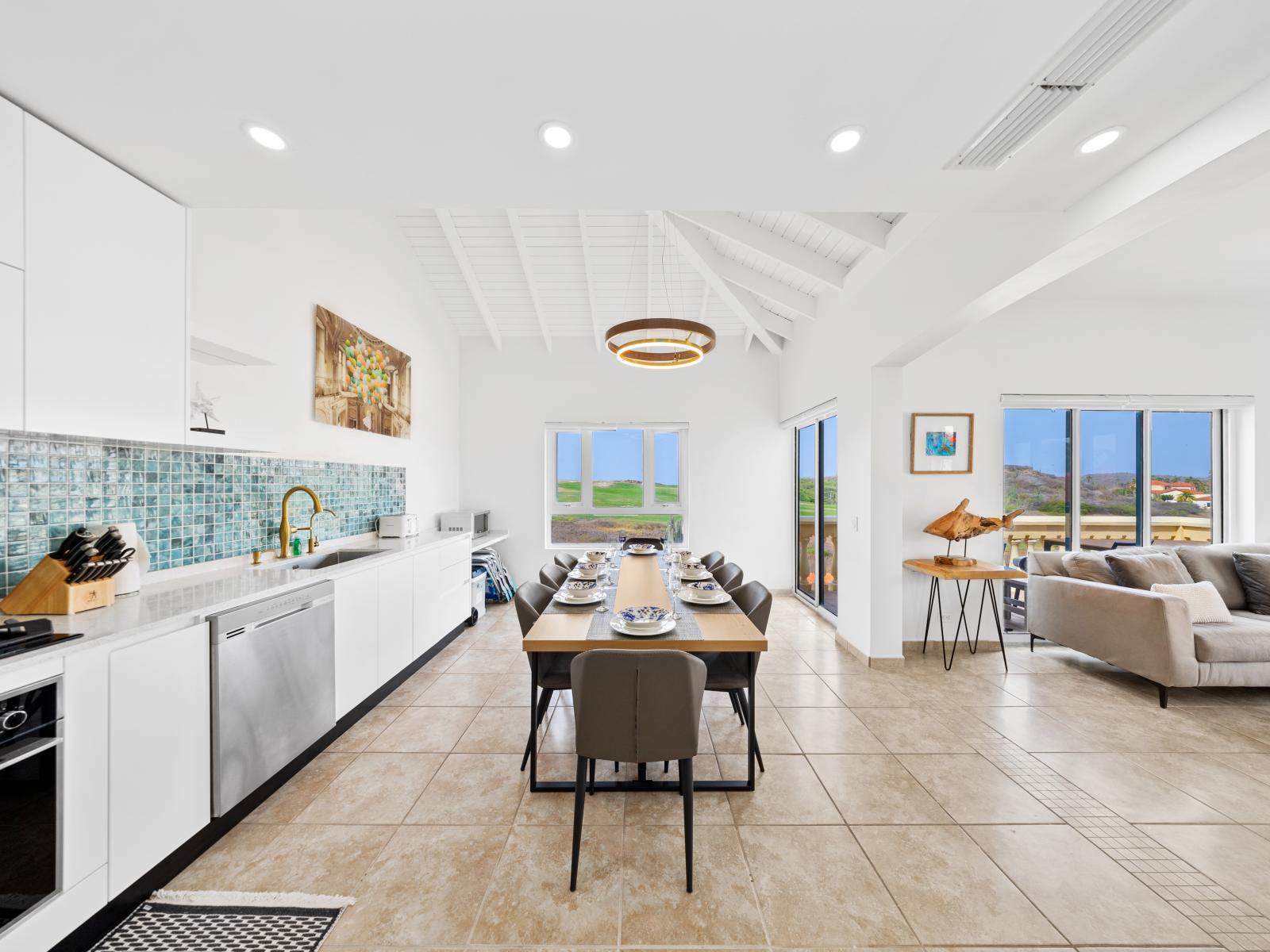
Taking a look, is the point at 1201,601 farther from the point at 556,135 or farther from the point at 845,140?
the point at 556,135

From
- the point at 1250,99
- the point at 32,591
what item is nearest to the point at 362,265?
the point at 32,591

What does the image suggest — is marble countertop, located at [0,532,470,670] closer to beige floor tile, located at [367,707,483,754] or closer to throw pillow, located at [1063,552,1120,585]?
beige floor tile, located at [367,707,483,754]

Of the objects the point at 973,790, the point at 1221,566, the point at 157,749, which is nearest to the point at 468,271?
the point at 157,749

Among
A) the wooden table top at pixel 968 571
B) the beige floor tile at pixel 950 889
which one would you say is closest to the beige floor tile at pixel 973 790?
the beige floor tile at pixel 950 889

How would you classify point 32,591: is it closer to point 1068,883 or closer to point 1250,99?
point 1068,883

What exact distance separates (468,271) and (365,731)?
158 inches

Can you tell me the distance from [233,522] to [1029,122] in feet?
12.8

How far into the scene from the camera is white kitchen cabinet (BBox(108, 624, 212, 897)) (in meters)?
1.58

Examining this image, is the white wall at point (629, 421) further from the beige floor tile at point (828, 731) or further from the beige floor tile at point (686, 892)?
the beige floor tile at point (686, 892)

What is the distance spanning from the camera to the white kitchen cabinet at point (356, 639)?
2740mm

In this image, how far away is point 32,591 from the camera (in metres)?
1.72

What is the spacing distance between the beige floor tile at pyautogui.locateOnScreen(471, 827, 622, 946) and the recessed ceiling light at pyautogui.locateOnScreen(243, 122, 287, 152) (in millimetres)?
2653

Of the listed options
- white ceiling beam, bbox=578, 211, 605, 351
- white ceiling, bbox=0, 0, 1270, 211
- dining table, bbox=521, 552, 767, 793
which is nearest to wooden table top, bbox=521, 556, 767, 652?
dining table, bbox=521, 552, 767, 793

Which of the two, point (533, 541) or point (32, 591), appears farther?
point (533, 541)
